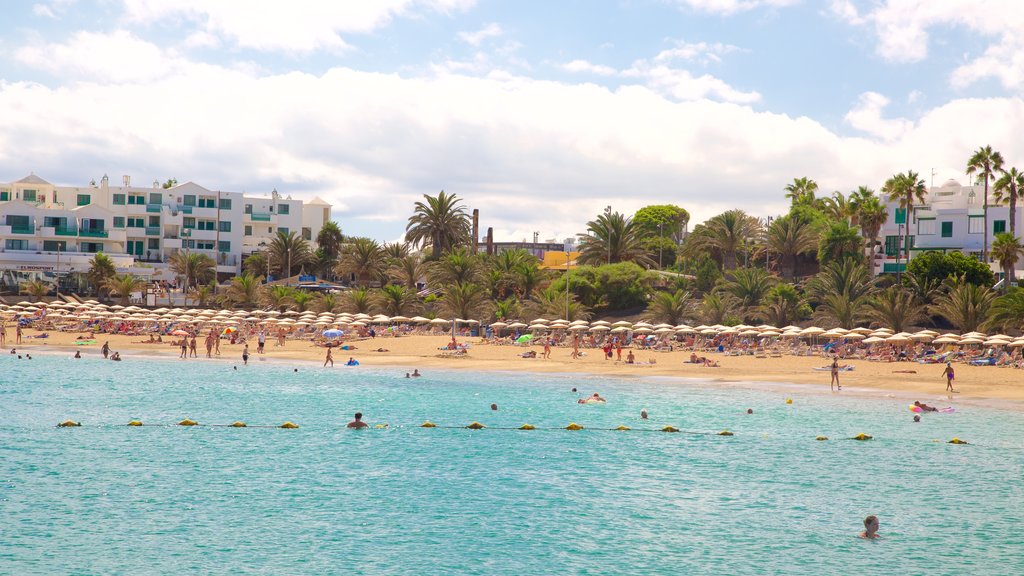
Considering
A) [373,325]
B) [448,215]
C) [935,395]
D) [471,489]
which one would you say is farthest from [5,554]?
[448,215]

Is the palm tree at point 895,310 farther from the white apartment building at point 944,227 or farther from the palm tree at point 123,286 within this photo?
the palm tree at point 123,286

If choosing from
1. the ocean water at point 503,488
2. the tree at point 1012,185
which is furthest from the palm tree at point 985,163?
the ocean water at point 503,488

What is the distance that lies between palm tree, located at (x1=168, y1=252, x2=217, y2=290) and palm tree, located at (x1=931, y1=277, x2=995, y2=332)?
63.0m

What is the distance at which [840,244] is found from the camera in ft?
224

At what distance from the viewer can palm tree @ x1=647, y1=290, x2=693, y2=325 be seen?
2387 inches

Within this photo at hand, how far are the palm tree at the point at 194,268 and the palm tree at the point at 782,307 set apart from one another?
2063 inches

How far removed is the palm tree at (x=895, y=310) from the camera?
53.6 metres

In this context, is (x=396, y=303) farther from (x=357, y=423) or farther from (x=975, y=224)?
(x=975, y=224)

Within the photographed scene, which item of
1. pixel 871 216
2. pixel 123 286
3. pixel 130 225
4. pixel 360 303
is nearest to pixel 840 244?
pixel 871 216

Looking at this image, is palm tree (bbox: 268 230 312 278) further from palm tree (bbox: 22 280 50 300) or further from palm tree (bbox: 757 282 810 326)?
palm tree (bbox: 757 282 810 326)

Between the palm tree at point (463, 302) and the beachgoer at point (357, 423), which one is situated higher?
the palm tree at point (463, 302)

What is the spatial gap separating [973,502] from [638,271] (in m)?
48.6

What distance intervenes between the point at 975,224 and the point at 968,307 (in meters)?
22.2

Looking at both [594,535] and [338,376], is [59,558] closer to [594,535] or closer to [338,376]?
[594,535]
